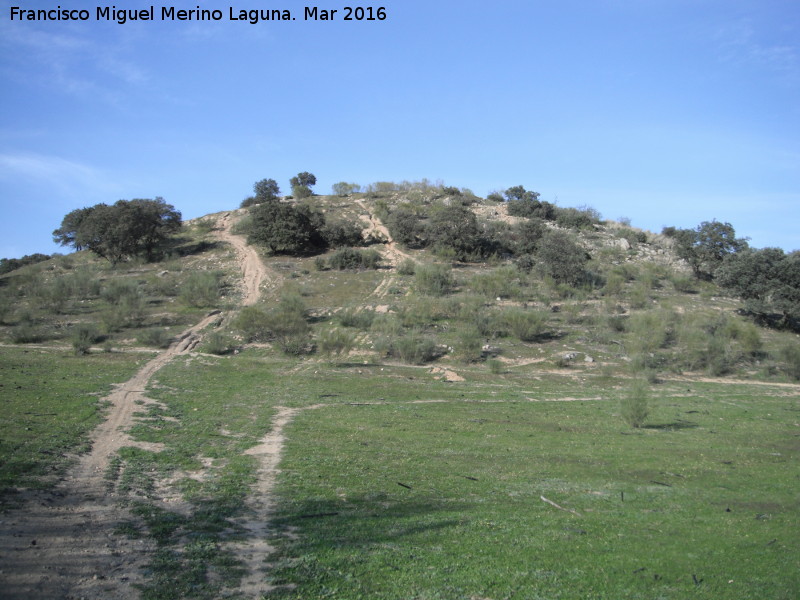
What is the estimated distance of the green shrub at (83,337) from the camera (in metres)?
35.0

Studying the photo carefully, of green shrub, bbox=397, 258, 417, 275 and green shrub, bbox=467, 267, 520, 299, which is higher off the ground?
green shrub, bbox=397, 258, 417, 275

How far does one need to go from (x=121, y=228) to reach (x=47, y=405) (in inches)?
1760

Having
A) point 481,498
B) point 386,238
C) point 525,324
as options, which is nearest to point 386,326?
point 525,324

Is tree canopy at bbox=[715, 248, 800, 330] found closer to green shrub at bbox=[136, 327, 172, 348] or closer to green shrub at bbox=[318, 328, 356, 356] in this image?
green shrub at bbox=[318, 328, 356, 356]

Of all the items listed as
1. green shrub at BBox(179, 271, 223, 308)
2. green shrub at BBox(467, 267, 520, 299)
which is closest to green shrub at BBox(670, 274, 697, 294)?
green shrub at BBox(467, 267, 520, 299)

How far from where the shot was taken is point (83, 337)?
36.2 meters

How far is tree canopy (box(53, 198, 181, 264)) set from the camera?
5962cm

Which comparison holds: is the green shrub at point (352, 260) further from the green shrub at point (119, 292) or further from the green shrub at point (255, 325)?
the green shrub at point (255, 325)

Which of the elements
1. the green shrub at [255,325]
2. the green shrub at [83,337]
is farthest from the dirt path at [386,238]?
the green shrub at [83,337]

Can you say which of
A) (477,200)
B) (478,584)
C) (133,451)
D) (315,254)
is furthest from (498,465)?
(477,200)

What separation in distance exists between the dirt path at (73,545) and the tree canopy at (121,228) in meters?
51.6

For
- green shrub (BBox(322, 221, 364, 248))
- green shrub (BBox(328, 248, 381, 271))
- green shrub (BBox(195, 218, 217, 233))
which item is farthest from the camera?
green shrub (BBox(195, 218, 217, 233))

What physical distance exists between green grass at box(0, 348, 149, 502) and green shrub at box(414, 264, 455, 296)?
24.7 metres

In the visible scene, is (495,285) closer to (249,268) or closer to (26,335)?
(249,268)
